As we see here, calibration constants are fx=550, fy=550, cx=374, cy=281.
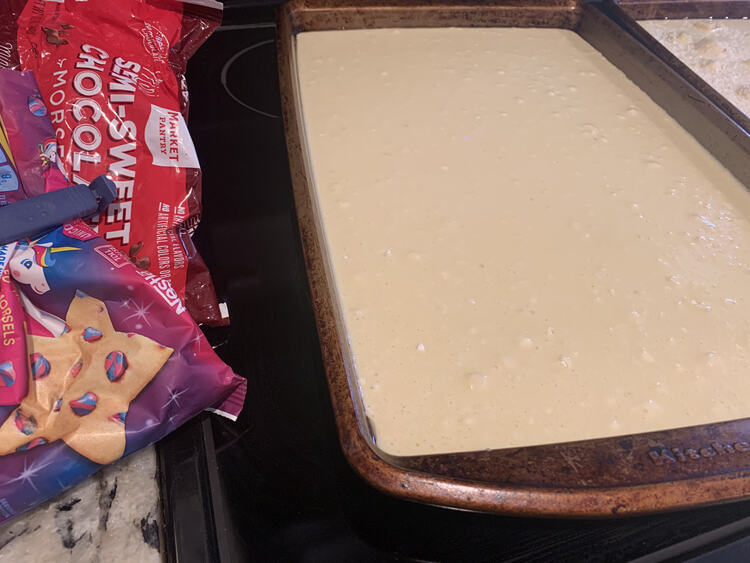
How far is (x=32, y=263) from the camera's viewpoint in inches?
21.5

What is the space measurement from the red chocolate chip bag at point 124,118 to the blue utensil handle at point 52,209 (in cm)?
5

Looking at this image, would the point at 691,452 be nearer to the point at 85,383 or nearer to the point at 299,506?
the point at 299,506

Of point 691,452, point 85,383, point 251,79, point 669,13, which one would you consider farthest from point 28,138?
point 669,13

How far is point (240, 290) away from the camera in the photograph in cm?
84

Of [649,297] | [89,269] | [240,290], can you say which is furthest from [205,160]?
[649,297]

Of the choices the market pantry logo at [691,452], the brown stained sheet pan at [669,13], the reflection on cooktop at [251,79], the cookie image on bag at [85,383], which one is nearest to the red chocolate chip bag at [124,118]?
the cookie image on bag at [85,383]

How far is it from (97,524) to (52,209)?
0.34 metres

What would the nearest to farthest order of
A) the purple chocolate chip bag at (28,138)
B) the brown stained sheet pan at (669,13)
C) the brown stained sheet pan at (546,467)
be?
the brown stained sheet pan at (546,467), the purple chocolate chip bag at (28,138), the brown stained sheet pan at (669,13)

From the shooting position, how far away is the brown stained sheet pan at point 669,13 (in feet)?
3.52

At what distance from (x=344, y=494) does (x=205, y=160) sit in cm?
66

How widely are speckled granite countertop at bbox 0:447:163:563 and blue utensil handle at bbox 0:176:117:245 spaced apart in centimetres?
28

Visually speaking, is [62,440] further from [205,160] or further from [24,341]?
[205,160]

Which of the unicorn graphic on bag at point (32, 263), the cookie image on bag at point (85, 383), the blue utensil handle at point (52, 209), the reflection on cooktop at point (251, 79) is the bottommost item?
the cookie image on bag at point (85, 383)

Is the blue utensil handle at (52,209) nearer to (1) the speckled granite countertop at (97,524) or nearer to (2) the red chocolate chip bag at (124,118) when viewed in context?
(2) the red chocolate chip bag at (124,118)
